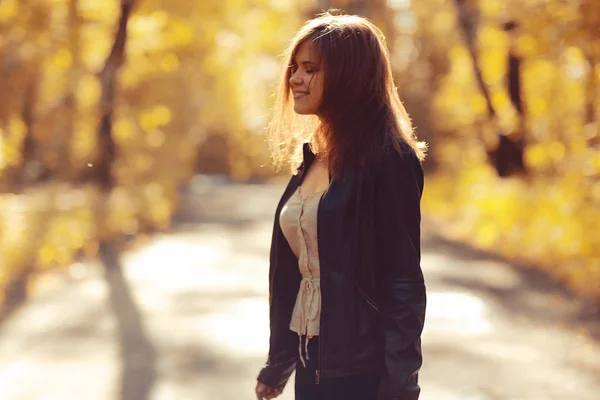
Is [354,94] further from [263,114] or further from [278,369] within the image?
[263,114]

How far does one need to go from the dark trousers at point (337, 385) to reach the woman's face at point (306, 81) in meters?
0.71

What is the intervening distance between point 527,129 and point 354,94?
1609cm

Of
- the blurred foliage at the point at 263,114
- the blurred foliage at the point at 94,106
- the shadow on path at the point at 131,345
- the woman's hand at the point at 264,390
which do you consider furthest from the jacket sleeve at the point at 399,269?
the blurred foliage at the point at 94,106

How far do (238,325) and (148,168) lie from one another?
17.8m

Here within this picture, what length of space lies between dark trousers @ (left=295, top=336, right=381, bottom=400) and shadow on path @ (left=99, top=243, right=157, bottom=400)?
12.5 ft

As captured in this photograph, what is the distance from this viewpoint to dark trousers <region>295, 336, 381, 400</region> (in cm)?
273

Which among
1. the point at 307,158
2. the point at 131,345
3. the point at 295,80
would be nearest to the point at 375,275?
the point at 307,158

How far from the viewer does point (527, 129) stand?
1822 centimetres

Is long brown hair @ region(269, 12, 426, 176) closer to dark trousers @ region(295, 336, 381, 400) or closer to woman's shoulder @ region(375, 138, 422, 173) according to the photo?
woman's shoulder @ region(375, 138, 422, 173)

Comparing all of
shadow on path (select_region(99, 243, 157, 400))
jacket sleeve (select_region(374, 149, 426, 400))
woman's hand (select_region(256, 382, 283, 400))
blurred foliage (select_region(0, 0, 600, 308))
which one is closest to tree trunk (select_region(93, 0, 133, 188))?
blurred foliage (select_region(0, 0, 600, 308))

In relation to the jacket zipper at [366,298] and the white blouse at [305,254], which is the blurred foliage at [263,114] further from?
the jacket zipper at [366,298]

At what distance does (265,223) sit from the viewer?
880 inches

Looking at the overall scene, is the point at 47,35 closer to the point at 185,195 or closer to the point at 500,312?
the point at 500,312

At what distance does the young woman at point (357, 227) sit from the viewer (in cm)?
265
